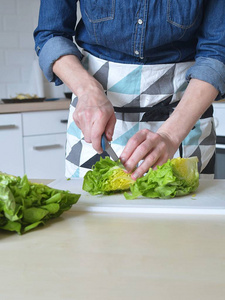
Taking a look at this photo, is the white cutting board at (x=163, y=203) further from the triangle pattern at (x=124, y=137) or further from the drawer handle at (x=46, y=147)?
the drawer handle at (x=46, y=147)

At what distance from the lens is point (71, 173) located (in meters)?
1.44

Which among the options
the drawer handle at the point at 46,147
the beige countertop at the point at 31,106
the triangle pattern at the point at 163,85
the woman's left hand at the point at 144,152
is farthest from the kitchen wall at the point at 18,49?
the woman's left hand at the point at 144,152

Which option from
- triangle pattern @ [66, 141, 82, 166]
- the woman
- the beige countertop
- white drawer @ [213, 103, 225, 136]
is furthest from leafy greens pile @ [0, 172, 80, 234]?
white drawer @ [213, 103, 225, 136]

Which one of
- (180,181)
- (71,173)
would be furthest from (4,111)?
(180,181)

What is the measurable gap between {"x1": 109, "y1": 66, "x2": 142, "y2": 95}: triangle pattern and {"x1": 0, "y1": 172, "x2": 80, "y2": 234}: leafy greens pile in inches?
22.8

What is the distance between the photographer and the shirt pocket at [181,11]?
1293mm

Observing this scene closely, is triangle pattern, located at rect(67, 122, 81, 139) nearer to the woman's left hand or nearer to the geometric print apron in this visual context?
the geometric print apron

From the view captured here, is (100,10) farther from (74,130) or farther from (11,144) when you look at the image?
(11,144)

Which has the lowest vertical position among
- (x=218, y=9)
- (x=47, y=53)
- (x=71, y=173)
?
(x=71, y=173)

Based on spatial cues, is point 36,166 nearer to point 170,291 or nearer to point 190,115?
point 190,115

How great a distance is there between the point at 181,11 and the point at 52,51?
15.1 inches

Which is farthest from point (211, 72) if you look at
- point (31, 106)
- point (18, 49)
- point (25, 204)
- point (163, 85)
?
point (18, 49)

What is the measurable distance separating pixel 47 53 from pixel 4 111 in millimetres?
1409

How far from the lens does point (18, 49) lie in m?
3.31
